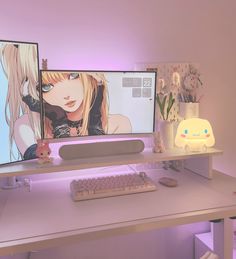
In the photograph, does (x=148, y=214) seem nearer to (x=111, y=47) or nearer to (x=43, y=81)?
(x=43, y=81)

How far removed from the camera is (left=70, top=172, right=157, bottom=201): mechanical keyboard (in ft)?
4.08

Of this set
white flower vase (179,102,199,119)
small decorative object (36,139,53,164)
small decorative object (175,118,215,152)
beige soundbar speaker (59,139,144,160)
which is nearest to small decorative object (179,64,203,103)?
white flower vase (179,102,199,119)

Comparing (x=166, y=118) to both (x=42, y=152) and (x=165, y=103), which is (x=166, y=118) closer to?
(x=165, y=103)

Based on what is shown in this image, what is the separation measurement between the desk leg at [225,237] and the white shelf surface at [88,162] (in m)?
0.36

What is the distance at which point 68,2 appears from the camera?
149 cm

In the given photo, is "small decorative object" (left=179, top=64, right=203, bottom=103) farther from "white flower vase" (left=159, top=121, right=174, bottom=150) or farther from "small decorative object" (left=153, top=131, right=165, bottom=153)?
"small decorative object" (left=153, top=131, right=165, bottom=153)

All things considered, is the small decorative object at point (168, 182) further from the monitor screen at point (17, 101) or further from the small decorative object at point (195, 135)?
the monitor screen at point (17, 101)

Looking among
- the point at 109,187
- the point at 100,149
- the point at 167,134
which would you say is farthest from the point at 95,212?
the point at 167,134

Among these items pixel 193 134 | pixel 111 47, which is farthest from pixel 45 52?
pixel 193 134

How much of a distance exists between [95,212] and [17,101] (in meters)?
0.59

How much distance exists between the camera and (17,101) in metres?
1.27

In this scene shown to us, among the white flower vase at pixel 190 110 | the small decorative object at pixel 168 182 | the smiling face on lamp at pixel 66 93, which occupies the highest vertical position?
the smiling face on lamp at pixel 66 93

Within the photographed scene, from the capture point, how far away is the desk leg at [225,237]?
3.97 ft

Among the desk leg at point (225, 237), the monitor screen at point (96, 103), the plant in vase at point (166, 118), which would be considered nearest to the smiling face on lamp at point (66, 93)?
the monitor screen at point (96, 103)
